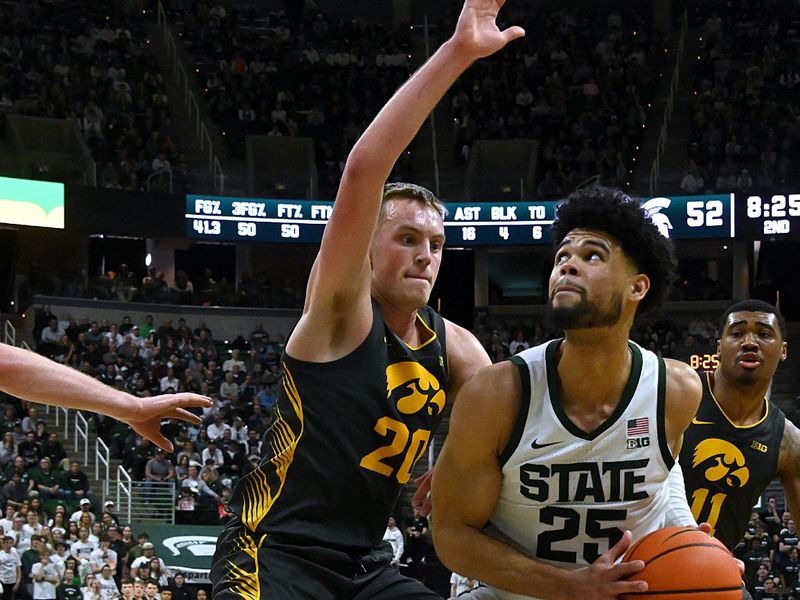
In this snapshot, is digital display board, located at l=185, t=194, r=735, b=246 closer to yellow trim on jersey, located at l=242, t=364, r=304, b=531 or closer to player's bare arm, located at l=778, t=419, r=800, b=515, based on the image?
player's bare arm, located at l=778, t=419, r=800, b=515

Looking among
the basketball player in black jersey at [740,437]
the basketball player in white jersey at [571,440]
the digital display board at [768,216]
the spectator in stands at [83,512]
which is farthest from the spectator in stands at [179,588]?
the digital display board at [768,216]

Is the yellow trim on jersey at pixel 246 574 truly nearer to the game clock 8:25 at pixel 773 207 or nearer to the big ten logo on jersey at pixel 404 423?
the big ten logo on jersey at pixel 404 423

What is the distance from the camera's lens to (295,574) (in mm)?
4211

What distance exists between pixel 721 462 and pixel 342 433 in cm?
299

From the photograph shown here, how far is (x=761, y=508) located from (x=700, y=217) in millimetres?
8368

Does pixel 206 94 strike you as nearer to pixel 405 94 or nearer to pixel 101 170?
pixel 101 170

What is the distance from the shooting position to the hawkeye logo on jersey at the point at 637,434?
170 inches

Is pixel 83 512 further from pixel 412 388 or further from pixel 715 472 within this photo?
pixel 412 388

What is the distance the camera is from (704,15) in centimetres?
3062

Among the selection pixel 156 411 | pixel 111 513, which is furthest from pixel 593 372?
pixel 111 513

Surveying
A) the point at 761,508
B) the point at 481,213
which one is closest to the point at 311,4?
the point at 481,213

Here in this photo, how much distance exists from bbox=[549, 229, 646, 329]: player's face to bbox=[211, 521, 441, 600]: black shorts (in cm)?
114

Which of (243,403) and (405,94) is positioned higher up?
(405,94)

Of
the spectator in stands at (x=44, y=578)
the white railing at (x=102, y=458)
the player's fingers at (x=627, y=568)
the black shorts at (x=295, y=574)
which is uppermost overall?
the player's fingers at (x=627, y=568)
